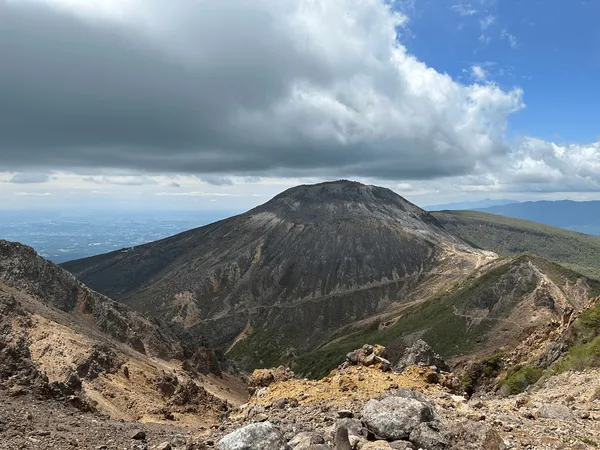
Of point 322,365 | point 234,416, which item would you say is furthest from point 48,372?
point 322,365

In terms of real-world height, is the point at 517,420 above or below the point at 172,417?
above

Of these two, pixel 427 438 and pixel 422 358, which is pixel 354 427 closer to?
pixel 427 438

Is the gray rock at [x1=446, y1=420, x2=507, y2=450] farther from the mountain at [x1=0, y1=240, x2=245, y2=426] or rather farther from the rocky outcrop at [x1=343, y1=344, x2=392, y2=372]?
the mountain at [x1=0, y1=240, x2=245, y2=426]

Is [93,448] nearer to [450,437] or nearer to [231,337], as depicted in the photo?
[450,437]

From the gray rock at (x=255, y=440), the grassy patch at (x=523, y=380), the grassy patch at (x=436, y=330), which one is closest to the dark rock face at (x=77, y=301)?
the grassy patch at (x=523, y=380)

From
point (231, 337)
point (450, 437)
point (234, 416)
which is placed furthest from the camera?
point (231, 337)

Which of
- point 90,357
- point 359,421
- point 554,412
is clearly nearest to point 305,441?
point 359,421
